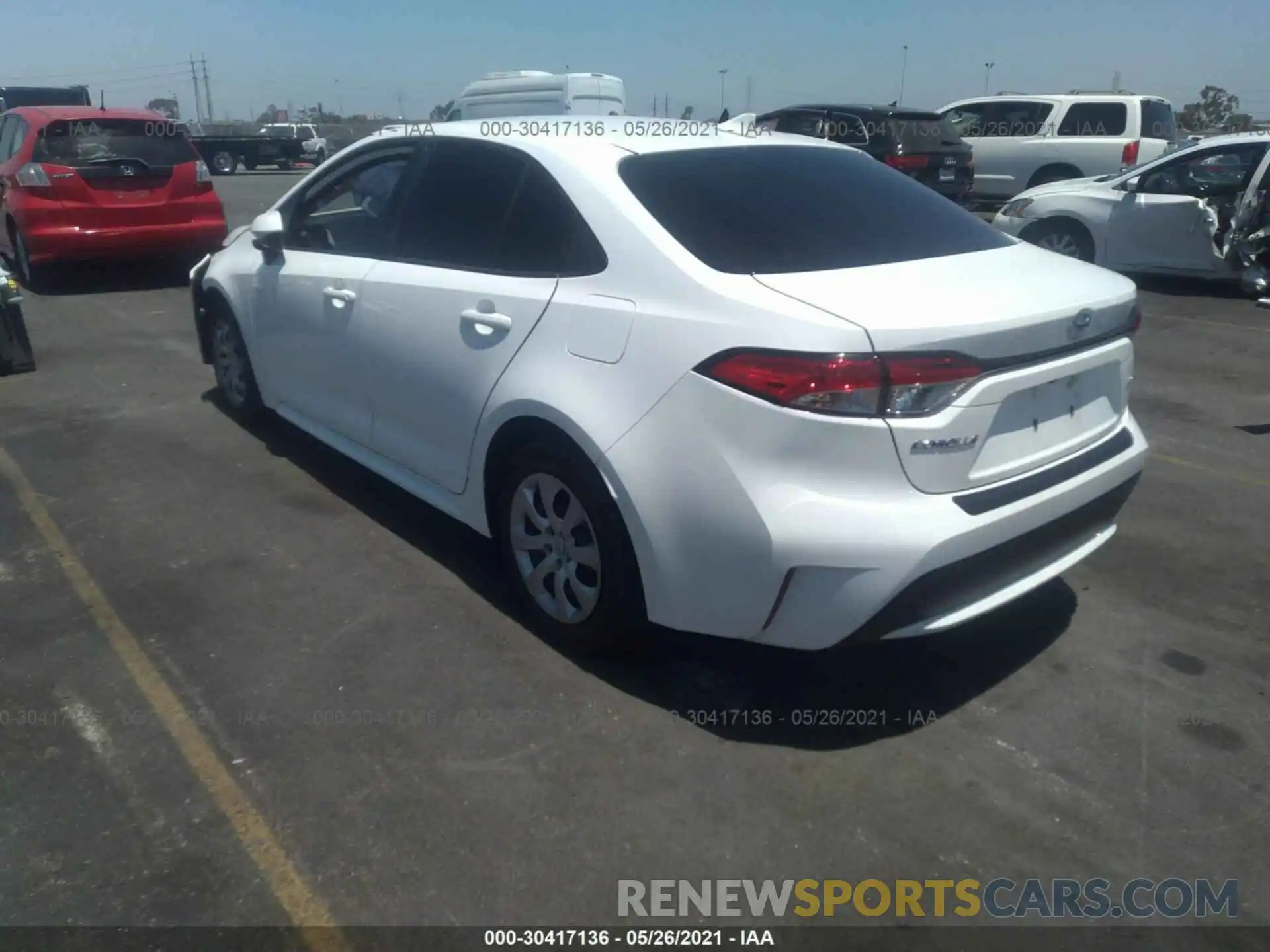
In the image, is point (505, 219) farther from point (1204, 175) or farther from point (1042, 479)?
point (1204, 175)

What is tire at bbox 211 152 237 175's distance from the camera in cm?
3014

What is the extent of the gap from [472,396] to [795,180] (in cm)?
136

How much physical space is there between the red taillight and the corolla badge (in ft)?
41.9

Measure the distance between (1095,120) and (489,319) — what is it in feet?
50.4

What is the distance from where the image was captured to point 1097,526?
343 centimetres

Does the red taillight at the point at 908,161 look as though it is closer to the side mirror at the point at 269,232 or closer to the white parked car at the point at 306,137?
the side mirror at the point at 269,232

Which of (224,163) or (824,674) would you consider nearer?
(824,674)

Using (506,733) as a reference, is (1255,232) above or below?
above

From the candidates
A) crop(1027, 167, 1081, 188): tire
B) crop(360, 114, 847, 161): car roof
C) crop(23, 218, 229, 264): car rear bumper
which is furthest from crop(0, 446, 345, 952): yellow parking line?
crop(1027, 167, 1081, 188): tire

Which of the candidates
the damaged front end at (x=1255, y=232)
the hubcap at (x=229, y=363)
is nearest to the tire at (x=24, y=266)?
the hubcap at (x=229, y=363)

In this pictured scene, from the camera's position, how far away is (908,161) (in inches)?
577

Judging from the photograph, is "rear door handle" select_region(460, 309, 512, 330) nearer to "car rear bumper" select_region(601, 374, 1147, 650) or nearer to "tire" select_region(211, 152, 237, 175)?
"car rear bumper" select_region(601, 374, 1147, 650)

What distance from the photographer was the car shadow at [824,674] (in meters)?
3.23

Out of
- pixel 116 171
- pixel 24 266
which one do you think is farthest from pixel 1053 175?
pixel 24 266
